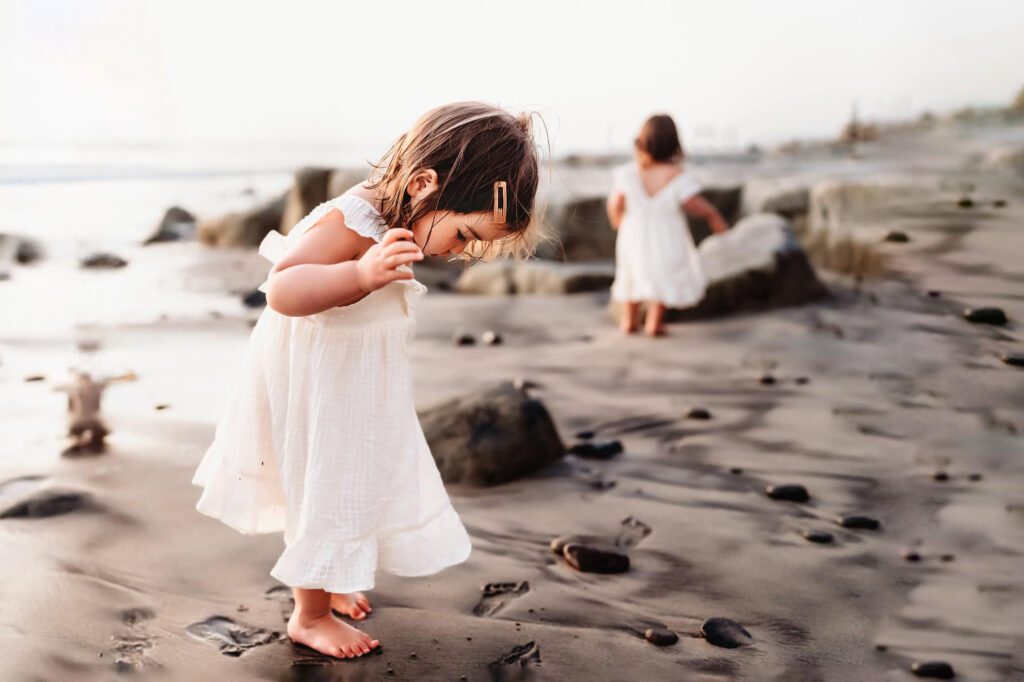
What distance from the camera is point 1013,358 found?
4586 mm

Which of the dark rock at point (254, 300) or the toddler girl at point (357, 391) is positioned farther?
the dark rock at point (254, 300)

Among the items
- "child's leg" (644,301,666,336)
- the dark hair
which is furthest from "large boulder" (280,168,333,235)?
"child's leg" (644,301,666,336)

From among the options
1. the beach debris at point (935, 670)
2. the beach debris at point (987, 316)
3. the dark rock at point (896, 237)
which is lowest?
the beach debris at point (935, 670)

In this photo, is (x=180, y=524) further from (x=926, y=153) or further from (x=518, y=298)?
(x=926, y=153)

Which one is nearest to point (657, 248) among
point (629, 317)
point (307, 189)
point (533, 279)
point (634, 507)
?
point (629, 317)

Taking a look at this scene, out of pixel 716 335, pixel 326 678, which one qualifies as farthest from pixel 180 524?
pixel 716 335

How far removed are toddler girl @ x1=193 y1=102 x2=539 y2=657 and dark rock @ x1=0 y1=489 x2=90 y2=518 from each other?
943mm

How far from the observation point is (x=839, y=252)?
7328 mm

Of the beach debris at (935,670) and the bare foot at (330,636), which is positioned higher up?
the bare foot at (330,636)

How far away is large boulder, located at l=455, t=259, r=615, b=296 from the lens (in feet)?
23.4

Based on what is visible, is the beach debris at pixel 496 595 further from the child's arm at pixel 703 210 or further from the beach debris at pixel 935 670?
the child's arm at pixel 703 210

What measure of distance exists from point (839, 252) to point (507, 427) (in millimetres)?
4822

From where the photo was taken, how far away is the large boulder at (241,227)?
30.7 ft

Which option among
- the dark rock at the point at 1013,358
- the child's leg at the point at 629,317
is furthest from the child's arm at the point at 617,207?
the dark rock at the point at 1013,358
